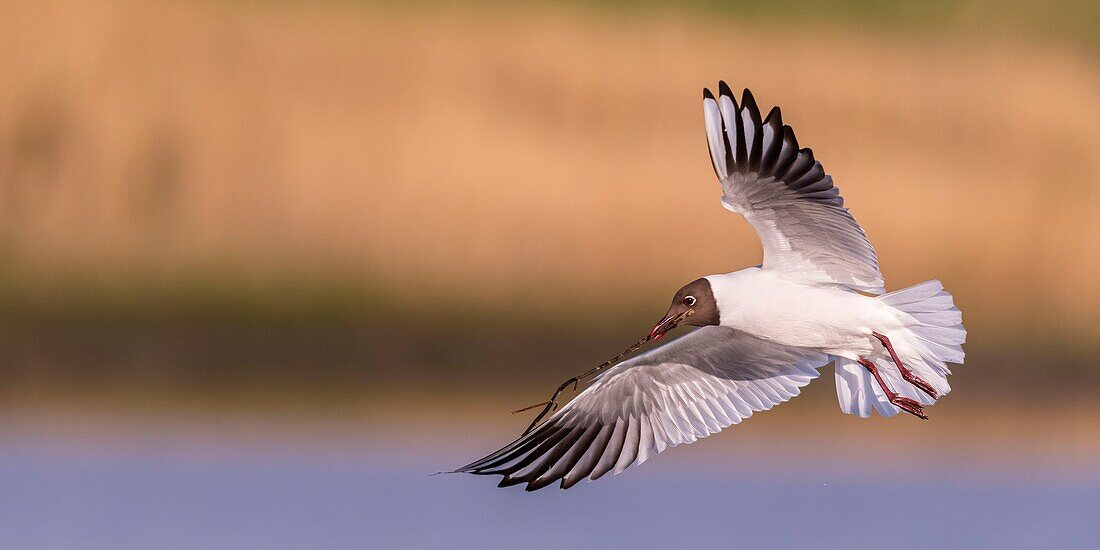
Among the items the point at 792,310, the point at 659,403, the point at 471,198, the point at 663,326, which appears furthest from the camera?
the point at 471,198

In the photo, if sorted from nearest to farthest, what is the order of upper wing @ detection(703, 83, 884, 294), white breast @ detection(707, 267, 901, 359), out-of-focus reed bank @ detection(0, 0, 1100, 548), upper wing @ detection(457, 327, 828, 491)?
1. upper wing @ detection(703, 83, 884, 294)
2. white breast @ detection(707, 267, 901, 359)
3. upper wing @ detection(457, 327, 828, 491)
4. out-of-focus reed bank @ detection(0, 0, 1100, 548)

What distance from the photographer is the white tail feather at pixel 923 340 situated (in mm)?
7723

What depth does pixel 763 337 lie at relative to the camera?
7617 millimetres

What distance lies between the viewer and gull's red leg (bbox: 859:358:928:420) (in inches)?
306

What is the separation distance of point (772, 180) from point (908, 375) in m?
1.17

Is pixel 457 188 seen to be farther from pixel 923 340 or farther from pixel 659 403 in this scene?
pixel 923 340

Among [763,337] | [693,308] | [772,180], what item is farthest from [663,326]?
[772,180]

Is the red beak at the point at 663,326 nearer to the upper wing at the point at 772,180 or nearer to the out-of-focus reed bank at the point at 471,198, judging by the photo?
the upper wing at the point at 772,180

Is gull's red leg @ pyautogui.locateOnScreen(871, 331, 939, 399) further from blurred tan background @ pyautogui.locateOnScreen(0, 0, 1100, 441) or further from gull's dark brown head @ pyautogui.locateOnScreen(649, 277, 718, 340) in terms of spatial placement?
blurred tan background @ pyautogui.locateOnScreen(0, 0, 1100, 441)

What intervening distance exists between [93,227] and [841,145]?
6.68 m

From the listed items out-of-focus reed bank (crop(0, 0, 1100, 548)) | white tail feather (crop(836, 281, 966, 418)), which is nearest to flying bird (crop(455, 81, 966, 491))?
white tail feather (crop(836, 281, 966, 418))

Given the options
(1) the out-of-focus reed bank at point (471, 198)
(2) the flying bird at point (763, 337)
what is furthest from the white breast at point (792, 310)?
(1) the out-of-focus reed bank at point (471, 198)

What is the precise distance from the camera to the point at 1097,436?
12922 mm

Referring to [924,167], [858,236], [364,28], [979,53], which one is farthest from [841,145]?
[858,236]
